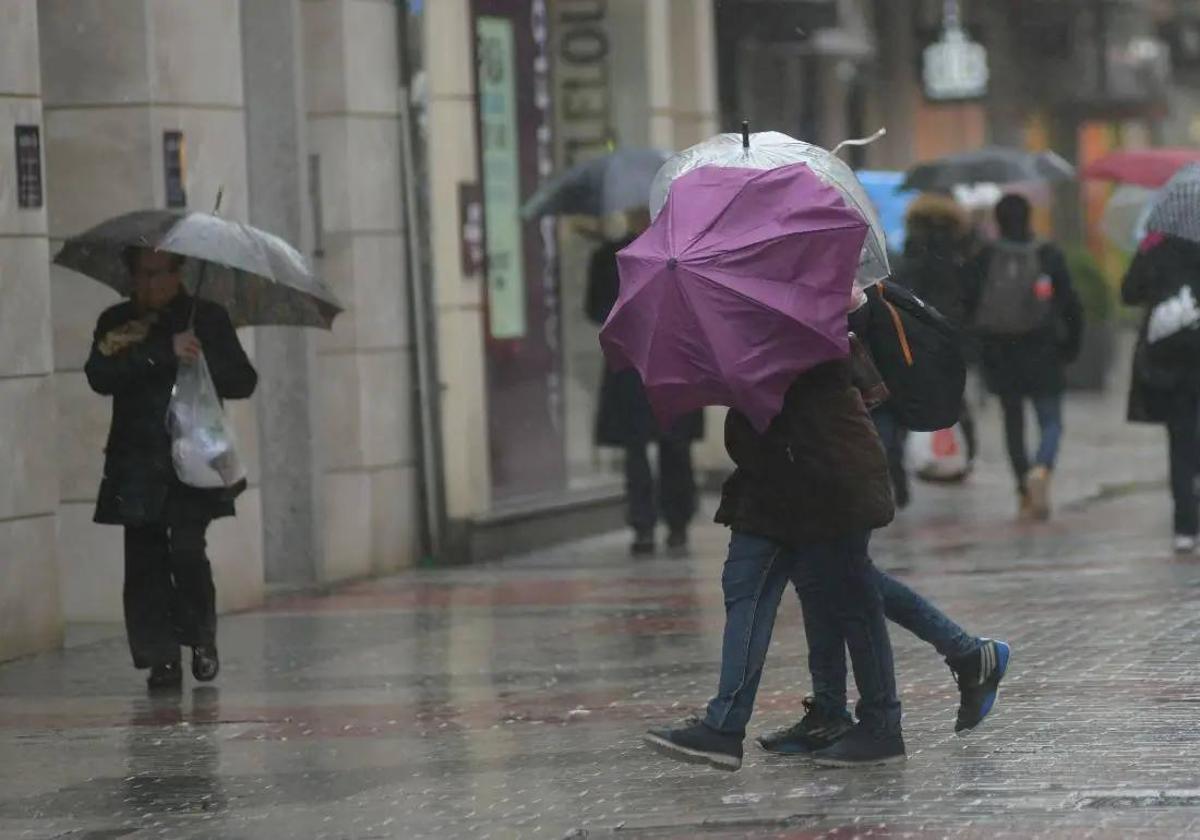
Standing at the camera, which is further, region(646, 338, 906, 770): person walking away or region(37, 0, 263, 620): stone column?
region(37, 0, 263, 620): stone column

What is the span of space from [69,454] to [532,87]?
5.09 metres

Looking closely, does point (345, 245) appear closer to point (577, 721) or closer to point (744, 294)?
point (577, 721)

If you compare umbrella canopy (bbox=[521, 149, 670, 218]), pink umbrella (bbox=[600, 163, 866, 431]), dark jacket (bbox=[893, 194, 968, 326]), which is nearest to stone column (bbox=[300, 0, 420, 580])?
umbrella canopy (bbox=[521, 149, 670, 218])

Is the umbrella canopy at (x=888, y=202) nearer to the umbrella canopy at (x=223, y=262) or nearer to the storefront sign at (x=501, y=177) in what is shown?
the storefront sign at (x=501, y=177)

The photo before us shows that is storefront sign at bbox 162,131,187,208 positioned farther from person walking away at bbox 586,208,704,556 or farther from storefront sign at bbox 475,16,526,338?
storefront sign at bbox 475,16,526,338

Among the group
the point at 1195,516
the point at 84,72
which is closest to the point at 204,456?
the point at 84,72

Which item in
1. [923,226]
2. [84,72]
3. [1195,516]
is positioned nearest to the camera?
[84,72]

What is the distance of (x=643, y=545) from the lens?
15.5 meters

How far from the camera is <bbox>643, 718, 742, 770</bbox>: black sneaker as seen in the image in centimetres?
801

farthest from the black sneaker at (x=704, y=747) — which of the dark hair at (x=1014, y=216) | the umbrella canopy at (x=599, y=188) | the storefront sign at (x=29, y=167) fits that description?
the dark hair at (x=1014, y=216)

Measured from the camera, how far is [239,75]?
13.2 m

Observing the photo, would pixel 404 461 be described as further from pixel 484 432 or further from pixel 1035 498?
pixel 1035 498

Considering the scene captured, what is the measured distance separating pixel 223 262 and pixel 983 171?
33.9ft

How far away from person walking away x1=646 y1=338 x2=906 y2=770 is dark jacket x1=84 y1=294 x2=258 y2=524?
110 inches
